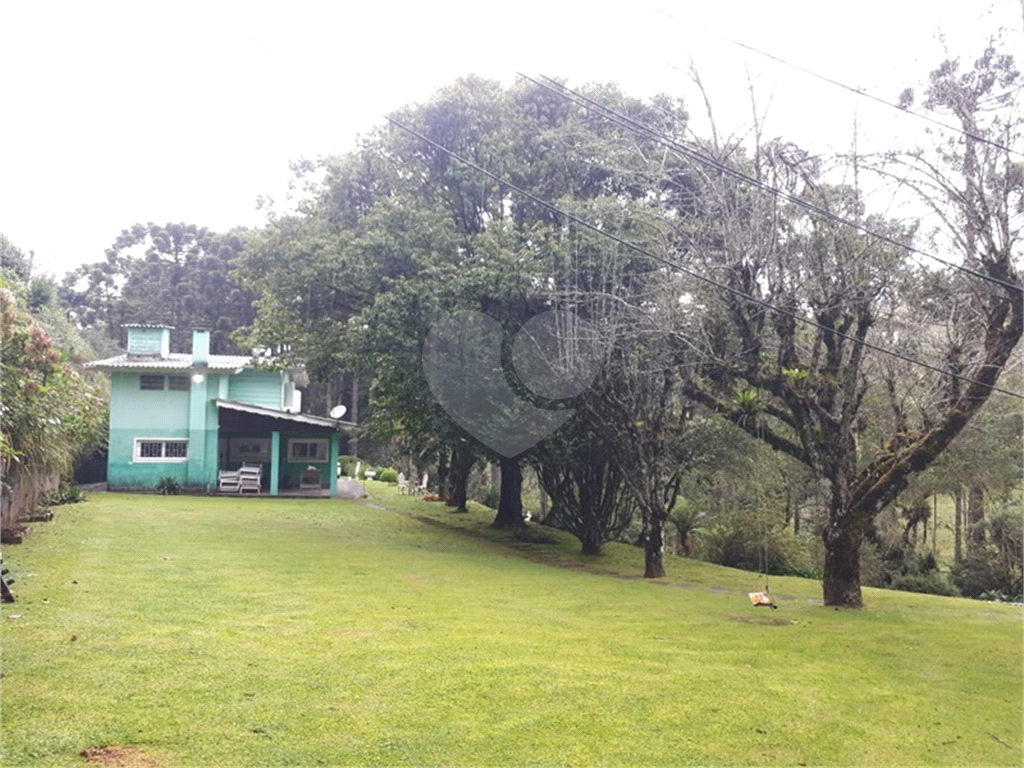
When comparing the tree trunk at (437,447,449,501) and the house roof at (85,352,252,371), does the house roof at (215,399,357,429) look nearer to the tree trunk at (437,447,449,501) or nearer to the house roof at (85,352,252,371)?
the house roof at (85,352,252,371)

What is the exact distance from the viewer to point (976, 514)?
71.3 feet

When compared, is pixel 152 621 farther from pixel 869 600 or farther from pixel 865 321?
pixel 869 600

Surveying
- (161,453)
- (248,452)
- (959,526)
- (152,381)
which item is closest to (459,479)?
(248,452)

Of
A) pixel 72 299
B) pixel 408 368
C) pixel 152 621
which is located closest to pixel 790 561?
pixel 408 368

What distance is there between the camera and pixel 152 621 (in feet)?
25.8

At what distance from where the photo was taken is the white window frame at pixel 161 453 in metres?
27.5

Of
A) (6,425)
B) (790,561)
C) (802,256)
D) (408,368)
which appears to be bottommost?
(790,561)

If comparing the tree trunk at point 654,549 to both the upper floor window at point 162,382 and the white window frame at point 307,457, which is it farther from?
the upper floor window at point 162,382

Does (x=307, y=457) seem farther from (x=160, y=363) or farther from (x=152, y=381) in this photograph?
(x=160, y=363)

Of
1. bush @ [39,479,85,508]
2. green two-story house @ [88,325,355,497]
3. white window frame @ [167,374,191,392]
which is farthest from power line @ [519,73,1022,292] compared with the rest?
white window frame @ [167,374,191,392]

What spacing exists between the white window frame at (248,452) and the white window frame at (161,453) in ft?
6.12

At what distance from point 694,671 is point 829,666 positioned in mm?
1558

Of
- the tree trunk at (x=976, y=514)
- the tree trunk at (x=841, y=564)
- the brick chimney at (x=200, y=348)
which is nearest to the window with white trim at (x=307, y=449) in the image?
the brick chimney at (x=200, y=348)

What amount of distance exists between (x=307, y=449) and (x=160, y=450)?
15.7 feet
